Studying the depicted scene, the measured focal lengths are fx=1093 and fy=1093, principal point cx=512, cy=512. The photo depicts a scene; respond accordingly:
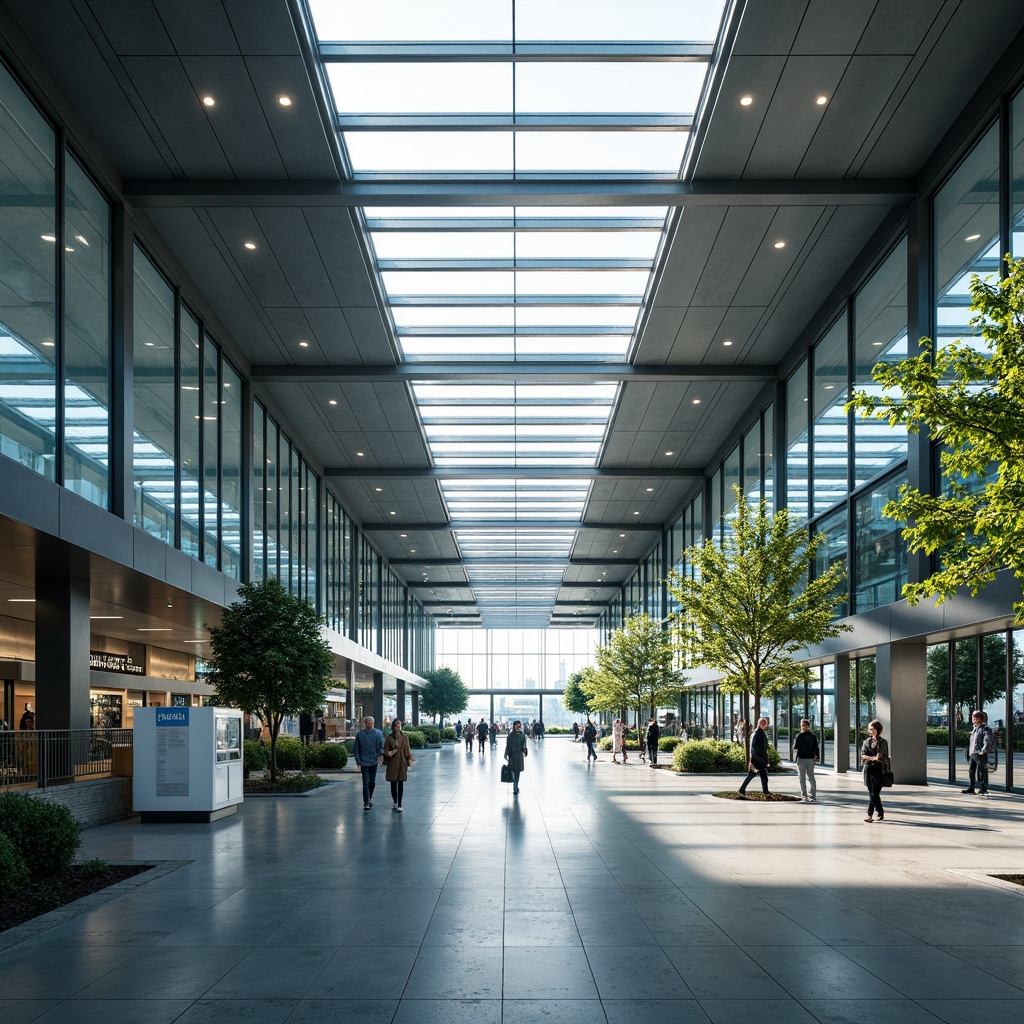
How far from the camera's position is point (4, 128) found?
14.9 metres

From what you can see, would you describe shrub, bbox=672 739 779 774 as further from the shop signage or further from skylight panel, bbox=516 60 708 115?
skylight panel, bbox=516 60 708 115

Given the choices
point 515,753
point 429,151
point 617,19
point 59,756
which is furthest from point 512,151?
point 515,753

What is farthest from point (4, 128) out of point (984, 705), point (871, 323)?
point (984, 705)

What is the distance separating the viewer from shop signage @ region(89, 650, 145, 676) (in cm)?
3381

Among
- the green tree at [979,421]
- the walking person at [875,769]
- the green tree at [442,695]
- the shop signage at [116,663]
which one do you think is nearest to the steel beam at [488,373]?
the shop signage at [116,663]

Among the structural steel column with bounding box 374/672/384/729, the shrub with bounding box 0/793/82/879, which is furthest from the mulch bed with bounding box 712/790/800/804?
the structural steel column with bounding box 374/672/384/729

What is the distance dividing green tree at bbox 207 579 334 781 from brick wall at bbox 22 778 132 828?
5.56 m

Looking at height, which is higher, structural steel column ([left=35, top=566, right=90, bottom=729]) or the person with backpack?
structural steel column ([left=35, top=566, right=90, bottom=729])

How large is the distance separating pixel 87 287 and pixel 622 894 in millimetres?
13001

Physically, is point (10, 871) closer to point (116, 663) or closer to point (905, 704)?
point (905, 704)

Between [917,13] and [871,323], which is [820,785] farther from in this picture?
[917,13]

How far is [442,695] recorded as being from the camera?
Answer: 80.9 meters

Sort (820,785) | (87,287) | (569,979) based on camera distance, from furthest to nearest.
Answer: (820,785) < (87,287) < (569,979)

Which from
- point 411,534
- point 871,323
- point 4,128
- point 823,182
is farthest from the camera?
point 411,534
